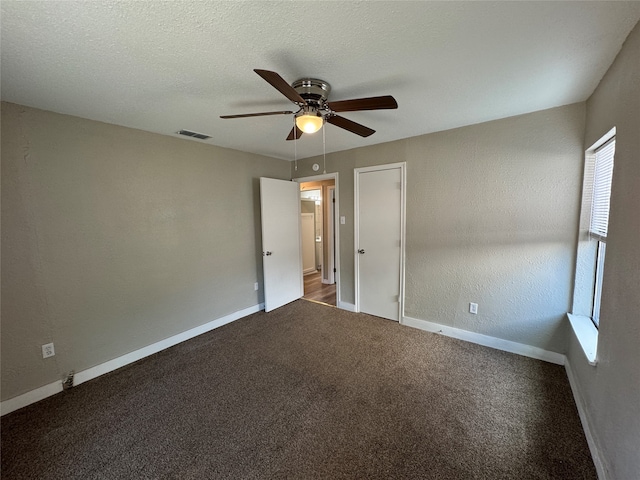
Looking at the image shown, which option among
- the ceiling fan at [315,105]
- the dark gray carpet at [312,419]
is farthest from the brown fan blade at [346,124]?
the dark gray carpet at [312,419]

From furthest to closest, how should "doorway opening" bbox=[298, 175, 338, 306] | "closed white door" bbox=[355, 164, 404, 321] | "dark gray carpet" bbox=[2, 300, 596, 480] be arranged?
"doorway opening" bbox=[298, 175, 338, 306] → "closed white door" bbox=[355, 164, 404, 321] → "dark gray carpet" bbox=[2, 300, 596, 480]

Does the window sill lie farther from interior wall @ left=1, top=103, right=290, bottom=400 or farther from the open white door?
interior wall @ left=1, top=103, right=290, bottom=400

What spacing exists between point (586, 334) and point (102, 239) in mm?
4045

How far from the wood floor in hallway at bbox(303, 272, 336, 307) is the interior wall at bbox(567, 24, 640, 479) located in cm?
287

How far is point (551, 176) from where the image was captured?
7.25 feet

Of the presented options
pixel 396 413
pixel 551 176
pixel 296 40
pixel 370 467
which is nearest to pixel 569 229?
pixel 551 176

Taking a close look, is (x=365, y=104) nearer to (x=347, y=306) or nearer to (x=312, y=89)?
(x=312, y=89)

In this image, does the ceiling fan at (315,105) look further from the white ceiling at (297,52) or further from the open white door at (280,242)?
the open white door at (280,242)

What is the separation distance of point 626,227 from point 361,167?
2493 millimetres

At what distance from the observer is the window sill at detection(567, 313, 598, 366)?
160cm

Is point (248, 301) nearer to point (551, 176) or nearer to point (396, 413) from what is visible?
point (396, 413)

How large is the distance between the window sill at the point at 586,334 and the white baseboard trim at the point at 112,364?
134 inches

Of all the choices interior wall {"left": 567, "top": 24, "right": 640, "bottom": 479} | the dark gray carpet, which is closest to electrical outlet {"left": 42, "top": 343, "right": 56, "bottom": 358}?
the dark gray carpet

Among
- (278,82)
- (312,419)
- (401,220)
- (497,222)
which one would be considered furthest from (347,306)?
(278,82)
